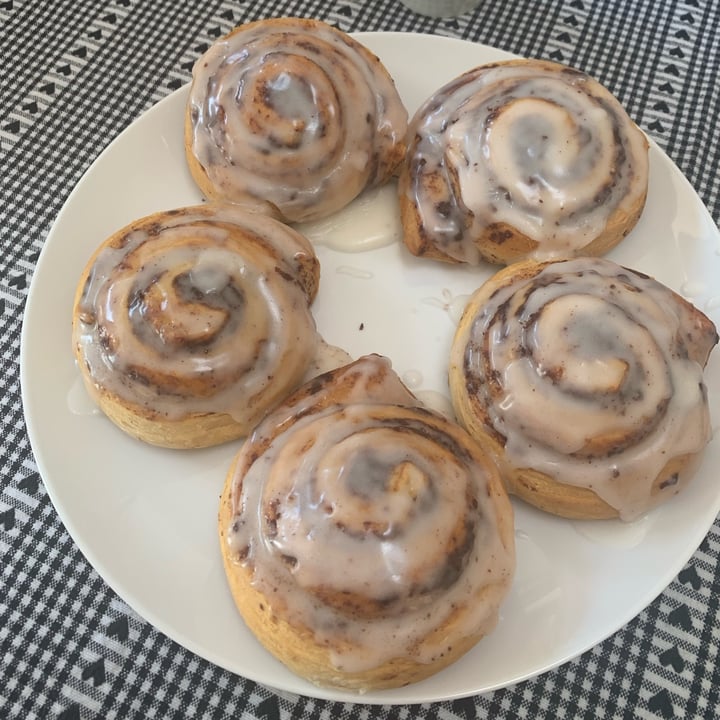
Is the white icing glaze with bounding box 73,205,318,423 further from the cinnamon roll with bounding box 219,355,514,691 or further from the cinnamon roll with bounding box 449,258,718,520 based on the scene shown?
the cinnamon roll with bounding box 449,258,718,520

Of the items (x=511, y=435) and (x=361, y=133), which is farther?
(x=361, y=133)

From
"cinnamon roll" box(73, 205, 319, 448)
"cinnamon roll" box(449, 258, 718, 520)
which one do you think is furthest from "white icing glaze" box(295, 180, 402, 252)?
"cinnamon roll" box(449, 258, 718, 520)

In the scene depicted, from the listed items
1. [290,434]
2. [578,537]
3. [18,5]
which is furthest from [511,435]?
[18,5]

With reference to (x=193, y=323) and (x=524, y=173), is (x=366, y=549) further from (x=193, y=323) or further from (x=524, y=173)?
(x=524, y=173)

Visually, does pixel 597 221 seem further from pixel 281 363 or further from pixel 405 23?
pixel 405 23

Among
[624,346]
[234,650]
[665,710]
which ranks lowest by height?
[665,710]

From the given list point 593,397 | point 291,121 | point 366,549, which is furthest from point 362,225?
point 366,549
